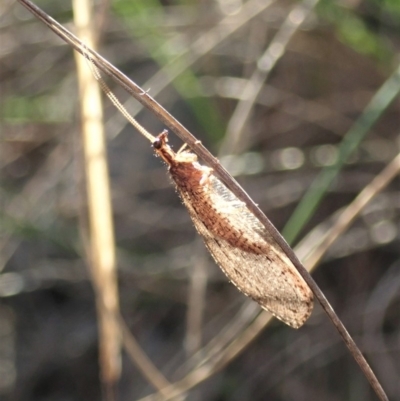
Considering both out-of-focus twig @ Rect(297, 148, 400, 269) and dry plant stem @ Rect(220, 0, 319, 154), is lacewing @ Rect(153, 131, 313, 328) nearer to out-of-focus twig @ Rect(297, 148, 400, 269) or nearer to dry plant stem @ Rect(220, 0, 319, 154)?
out-of-focus twig @ Rect(297, 148, 400, 269)

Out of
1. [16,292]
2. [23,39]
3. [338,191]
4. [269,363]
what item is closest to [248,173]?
[338,191]

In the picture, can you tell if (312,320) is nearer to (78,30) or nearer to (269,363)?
(269,363)

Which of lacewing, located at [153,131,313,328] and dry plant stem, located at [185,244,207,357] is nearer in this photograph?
lacewing, located at [153,131,313,328]

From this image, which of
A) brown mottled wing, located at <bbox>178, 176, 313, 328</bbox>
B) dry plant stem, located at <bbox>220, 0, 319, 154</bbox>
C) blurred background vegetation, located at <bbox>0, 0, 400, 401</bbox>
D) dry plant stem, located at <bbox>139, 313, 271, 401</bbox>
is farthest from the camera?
blurred background vegetation, located at <bbox>0, 0, 400, 401</bbox>

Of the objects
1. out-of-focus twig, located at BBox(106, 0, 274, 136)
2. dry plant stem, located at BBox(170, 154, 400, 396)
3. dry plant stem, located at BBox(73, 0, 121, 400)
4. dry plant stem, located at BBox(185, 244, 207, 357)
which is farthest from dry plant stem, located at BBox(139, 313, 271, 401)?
out-of-focus twig, located at BBox(106, 0, 274, 136)

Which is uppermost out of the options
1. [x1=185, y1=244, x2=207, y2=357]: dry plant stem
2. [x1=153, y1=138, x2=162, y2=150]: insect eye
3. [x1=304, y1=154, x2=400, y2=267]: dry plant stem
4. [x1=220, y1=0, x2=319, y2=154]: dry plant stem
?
[x1=220, y1=0, x2=319, y2=154]: dry plant stem

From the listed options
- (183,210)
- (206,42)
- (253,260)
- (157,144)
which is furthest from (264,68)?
(253,260)

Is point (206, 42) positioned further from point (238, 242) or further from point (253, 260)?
point (253, 260)

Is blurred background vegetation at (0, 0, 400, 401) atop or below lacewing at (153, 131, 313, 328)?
atop
